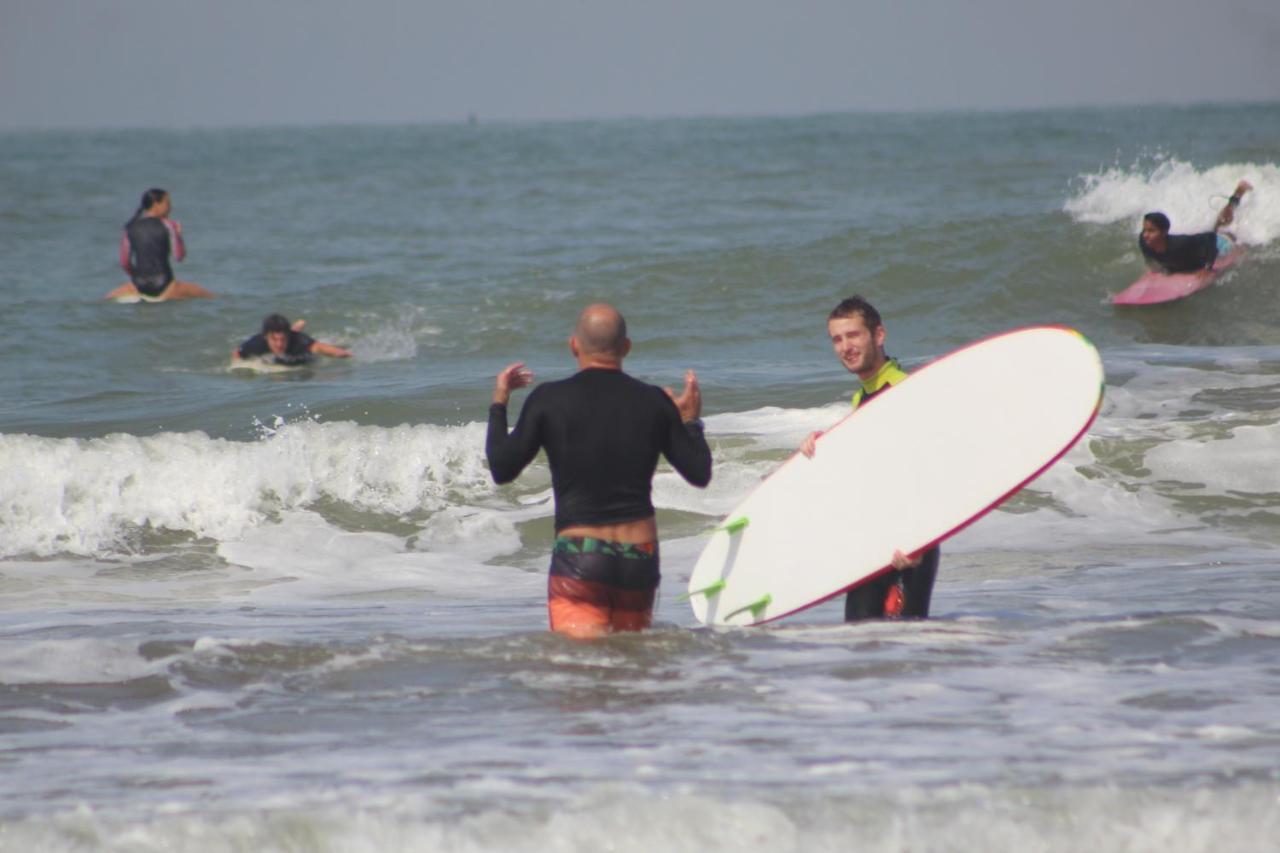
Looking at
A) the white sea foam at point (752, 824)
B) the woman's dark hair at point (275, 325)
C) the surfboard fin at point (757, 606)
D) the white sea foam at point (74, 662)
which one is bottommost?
the white sea foam at point (74, 662)

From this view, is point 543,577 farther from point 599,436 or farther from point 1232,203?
point 1232,203

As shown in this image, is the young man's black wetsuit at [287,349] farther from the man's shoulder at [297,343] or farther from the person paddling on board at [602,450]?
the person paddling on board at [602,450]

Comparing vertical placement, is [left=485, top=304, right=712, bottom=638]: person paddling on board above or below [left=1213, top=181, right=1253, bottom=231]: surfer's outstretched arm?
below

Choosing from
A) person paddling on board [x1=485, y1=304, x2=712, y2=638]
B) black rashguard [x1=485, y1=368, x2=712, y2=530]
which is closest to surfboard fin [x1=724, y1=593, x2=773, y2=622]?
person paddling on board [x1=485, y1=304, x2=712, y2=638]

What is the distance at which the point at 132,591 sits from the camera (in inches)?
307

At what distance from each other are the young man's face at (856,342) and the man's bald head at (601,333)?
73 centimetres

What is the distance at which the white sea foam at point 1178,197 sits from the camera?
18.6 m

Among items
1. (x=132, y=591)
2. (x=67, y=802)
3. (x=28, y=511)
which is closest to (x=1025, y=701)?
(x=67, y=802)

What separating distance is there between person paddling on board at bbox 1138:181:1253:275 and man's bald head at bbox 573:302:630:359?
1123cm

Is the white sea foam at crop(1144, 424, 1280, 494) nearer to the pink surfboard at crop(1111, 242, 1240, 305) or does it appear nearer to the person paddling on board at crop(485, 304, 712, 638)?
the person paddling on board at crop(485, 304, 712, 638)

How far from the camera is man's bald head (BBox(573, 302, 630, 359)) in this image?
486 cm

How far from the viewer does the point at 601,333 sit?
485 cm

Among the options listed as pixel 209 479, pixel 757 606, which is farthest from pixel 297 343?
pixel 757 606

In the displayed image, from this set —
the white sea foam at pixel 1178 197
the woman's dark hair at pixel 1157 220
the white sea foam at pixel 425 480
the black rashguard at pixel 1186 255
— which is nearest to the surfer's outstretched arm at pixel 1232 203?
the black rashguard at pixel 1186 255
